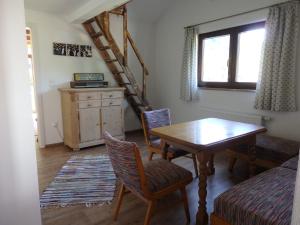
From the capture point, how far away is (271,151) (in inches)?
98.1

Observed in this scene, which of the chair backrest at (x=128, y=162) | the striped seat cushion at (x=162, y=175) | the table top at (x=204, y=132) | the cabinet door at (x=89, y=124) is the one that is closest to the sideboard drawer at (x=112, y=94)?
the cabinet door at (x=89, y=124)

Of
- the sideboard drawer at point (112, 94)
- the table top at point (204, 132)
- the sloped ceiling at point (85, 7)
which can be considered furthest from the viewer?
the sideboard drawer at point (112, 94)

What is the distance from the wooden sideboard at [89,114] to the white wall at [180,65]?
123cm

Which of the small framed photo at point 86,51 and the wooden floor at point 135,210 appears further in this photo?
the small framed photo at point 86,51

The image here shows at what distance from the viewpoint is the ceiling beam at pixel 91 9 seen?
279 cm

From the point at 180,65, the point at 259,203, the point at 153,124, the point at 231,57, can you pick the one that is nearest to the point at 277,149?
the point at 259,203

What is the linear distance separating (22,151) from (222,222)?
132 cm

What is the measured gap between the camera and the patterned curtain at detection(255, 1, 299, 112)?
9.00 ft

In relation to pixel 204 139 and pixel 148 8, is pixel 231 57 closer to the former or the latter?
pixel 148 8

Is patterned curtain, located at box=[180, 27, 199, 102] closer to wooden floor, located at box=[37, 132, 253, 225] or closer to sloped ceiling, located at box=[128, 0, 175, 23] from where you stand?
sloped ceiling, located at box=[128, 0, 175, 23]

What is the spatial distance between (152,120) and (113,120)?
1.35 metres

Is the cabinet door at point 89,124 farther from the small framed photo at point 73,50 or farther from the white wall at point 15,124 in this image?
the white wall at point 15,124

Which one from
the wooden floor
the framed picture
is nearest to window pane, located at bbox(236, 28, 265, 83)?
the wooden floor

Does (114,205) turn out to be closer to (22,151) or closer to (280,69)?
(22,151)
